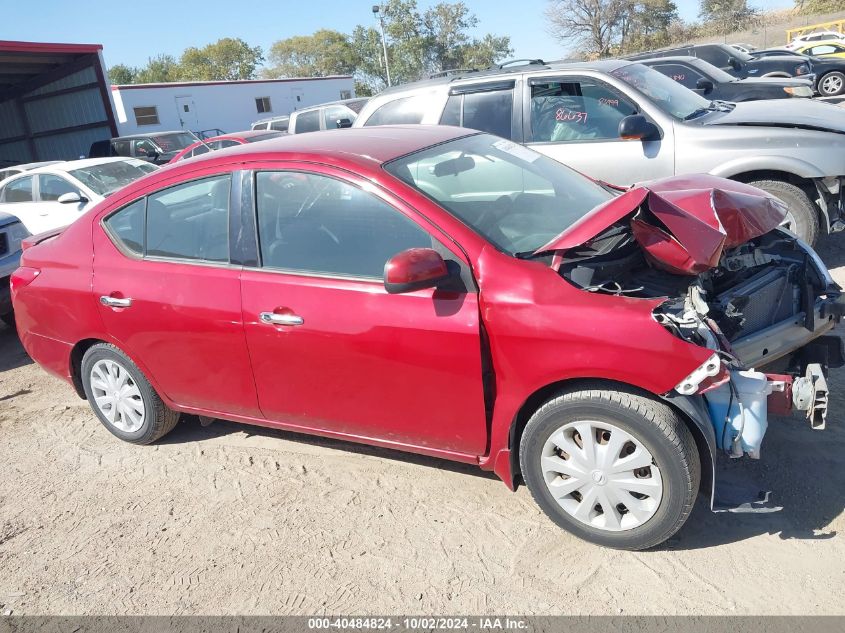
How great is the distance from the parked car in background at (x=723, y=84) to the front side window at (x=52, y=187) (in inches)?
328

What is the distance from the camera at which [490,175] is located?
3.81 meters

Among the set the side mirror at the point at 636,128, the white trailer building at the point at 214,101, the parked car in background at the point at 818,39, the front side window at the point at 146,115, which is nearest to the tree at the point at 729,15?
the parked car in background at the point at 818,39

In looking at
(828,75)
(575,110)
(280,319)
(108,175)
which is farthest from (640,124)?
(828,75)

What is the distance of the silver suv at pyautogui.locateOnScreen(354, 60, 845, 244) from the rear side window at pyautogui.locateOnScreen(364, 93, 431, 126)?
1cm

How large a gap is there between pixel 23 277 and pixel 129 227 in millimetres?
1008

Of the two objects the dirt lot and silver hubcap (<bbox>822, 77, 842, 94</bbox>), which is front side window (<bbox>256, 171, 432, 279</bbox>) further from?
silver hubcap (<bbox>822, 77, 842, 94</bbox>)

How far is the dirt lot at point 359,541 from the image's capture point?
2789 mm

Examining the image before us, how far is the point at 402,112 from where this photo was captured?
22.7 ft

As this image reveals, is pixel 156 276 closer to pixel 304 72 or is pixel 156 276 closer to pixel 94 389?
pixel 94 389

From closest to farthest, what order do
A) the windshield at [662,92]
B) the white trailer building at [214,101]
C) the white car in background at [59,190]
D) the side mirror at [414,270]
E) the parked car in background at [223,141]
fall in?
the side mirror at [414,270], the windshield at [662,92], the white car in background at [59,190], the parked car in background at [223,141], the white trailer building at [214,101]

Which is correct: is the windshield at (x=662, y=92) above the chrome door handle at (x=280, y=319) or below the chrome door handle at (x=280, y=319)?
above

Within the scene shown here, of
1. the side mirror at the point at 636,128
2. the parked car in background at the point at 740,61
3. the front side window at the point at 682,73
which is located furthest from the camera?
the parked car in background at the point at 740,61

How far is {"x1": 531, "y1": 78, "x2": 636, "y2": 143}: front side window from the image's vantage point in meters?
6.17

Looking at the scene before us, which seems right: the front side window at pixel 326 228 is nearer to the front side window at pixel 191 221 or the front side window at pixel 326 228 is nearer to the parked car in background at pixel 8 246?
the front side window at pixel 191 221
